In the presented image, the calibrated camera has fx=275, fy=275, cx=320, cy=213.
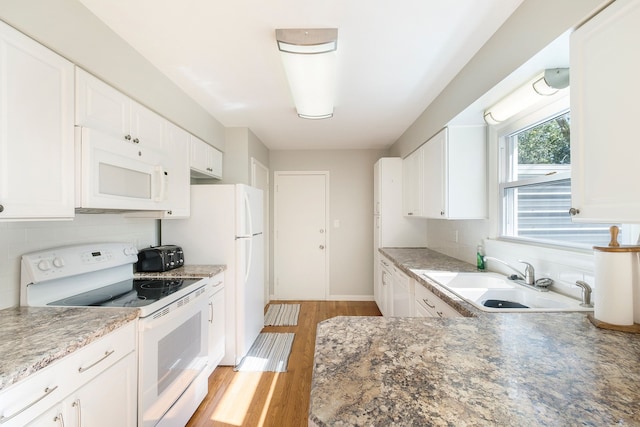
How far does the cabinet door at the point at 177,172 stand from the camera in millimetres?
2125

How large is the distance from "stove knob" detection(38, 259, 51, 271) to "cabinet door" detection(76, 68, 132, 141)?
74 cm

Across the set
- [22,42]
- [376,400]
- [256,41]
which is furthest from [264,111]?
[376,400]

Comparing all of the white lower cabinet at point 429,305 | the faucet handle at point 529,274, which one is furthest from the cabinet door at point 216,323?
the faucet handle at point 529,274

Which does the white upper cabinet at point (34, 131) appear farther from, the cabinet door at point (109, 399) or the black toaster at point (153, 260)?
the black toaster at point (153, 260)

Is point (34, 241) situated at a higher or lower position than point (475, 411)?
higher

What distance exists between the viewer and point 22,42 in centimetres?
111

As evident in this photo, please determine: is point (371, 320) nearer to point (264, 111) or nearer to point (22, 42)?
point (22, 42)

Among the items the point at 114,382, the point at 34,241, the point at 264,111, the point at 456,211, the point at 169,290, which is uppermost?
the point at 264,111

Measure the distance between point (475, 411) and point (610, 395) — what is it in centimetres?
37

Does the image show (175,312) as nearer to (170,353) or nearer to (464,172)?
(170,353)

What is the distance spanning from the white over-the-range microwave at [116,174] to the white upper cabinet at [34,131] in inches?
1.8

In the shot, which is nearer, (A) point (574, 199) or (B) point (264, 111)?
(A) point (574, 199)

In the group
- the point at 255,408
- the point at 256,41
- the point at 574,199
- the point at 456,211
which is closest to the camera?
the point at 574,199

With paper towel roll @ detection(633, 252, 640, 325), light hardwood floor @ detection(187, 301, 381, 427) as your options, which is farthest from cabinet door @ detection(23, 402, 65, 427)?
paper towel roll @ detection(633, 252, 640, 325)
